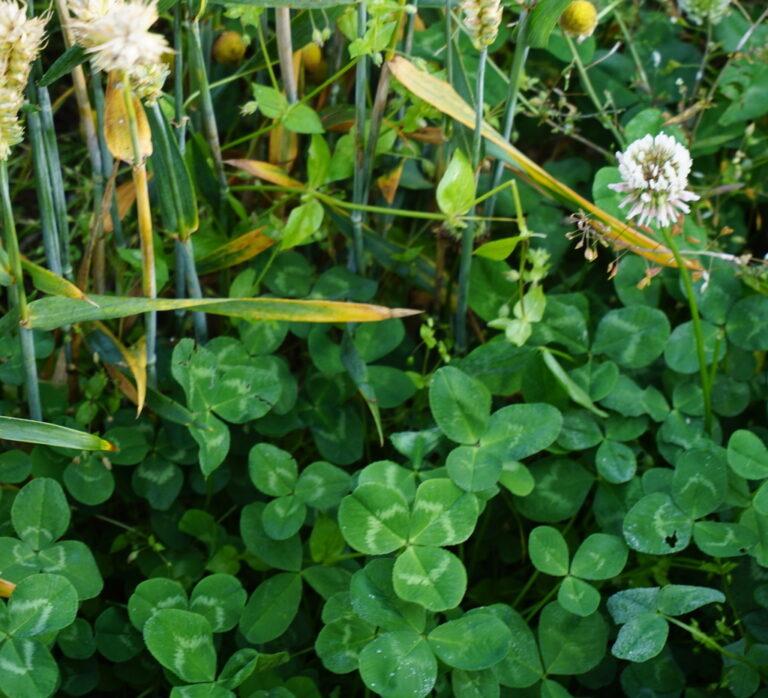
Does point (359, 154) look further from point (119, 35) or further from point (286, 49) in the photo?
point (119, 35)

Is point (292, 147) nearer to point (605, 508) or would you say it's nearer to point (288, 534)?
point (288, 534)

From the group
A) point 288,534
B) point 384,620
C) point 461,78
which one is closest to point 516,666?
point 384,620

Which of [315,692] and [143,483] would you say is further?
[143,483]

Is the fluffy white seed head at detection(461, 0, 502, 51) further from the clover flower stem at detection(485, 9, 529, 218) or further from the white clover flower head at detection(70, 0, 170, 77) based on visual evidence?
the white clover flower head at detection(70, 0, 170, 77)

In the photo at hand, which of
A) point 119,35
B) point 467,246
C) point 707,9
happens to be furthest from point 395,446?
point 707,9

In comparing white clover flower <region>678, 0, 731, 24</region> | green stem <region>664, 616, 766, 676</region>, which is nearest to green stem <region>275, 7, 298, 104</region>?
white clover flower <region>678, 0, 731, 24</region>

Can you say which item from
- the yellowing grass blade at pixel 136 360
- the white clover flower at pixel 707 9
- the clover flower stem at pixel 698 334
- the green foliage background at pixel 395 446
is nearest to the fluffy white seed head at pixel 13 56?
the green foliage background at pixel 395 446

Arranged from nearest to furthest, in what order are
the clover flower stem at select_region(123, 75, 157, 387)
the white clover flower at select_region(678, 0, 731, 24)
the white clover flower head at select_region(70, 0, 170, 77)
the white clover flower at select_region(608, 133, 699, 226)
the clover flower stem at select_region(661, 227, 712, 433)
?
the white clover flower head at select_region(70, 0, 170, 77) → the clover flower stem at select_region(123, 75, 157, 387) → the white clover flower at select_region(608, 133, 699, 226) → the clover flower stem at select_region(661, 227, 712, 433) → the white clover flower at select_region(678, 0, 731, 24)
